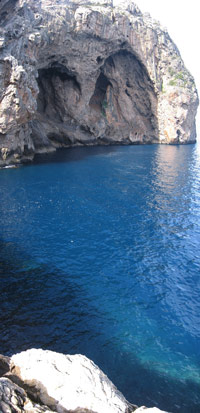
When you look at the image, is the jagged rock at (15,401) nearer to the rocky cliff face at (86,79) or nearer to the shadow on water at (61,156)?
the rocky cliff face at (86,79)

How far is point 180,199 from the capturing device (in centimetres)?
3641

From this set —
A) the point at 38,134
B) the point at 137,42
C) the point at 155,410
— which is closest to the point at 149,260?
the point at 155,410

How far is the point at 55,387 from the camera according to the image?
7559 mm

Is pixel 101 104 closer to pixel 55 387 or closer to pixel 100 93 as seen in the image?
pixel 100 93

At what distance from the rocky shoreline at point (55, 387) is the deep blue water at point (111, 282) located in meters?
4.39

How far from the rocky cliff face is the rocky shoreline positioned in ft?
139

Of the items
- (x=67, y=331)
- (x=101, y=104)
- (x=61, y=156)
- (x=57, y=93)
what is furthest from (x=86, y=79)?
(x=67, y=331)

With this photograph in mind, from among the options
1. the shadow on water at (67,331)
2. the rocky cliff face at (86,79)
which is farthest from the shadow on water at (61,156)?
the shadow on water at (67,331)

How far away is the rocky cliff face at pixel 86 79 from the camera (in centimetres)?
4666

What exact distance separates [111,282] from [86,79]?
217 ft

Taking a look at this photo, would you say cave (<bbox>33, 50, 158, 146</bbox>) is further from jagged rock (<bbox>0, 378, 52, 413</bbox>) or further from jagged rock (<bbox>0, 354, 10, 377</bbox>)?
jagged rock (<bbox>0, 378, 52, 413</bbox>)

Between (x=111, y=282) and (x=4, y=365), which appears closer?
(x=4, y=365)

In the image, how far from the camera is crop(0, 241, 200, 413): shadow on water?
38.0 feet

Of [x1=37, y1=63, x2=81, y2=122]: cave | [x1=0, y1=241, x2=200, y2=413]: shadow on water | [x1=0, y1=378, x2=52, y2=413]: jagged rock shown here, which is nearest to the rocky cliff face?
[x1=37, y1=63, x2=81, y2=122]: cave
